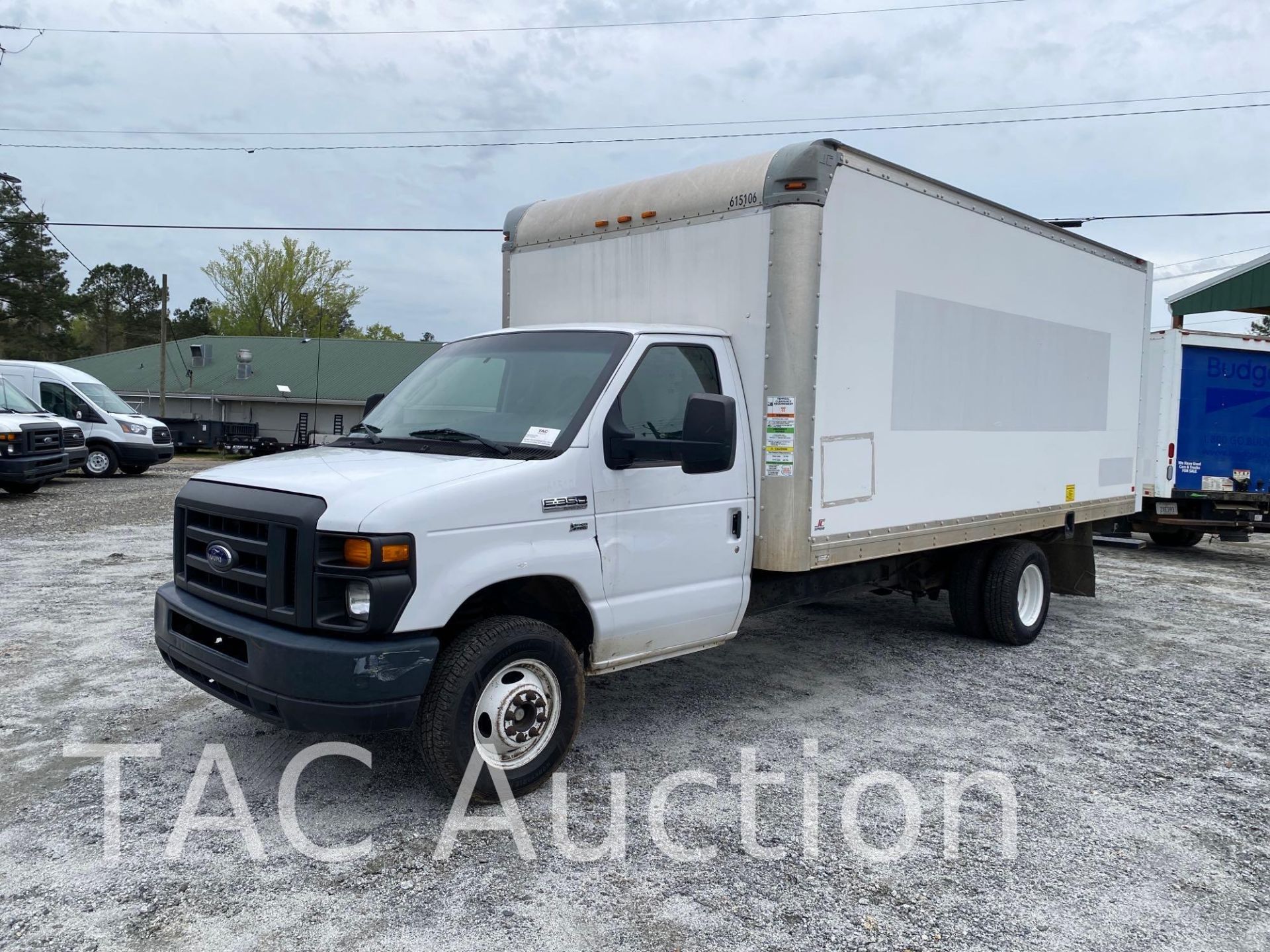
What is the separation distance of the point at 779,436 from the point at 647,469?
0.88 metres

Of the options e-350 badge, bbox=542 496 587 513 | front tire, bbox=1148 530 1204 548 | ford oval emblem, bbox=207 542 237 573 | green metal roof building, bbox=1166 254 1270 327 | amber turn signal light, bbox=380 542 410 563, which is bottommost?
front tire, bbox=1148 530 1204 548

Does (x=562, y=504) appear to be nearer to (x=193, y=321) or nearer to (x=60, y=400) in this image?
(x=60, y=400)

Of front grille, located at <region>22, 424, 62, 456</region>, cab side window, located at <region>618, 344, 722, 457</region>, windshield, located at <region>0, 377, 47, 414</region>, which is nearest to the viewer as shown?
cab side window, located at <region>618, 344, 722, 457</region>

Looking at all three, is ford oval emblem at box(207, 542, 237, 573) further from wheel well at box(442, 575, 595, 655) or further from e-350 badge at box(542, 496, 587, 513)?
e-350 badge at box(542, 496, 587, 513)

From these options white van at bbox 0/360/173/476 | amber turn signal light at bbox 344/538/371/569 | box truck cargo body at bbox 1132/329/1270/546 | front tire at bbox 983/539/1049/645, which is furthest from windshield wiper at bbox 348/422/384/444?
white van at bbox 0/360/173/476

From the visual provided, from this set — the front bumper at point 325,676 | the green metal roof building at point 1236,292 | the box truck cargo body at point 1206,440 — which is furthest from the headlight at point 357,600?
the green metal roof building at point 1236,292

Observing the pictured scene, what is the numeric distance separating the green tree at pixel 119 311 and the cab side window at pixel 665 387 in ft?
244

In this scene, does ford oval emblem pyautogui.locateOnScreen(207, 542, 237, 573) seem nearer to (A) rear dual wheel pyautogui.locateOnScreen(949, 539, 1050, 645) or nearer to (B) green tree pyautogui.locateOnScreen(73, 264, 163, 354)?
(A) rear dual wheel pyautogui.locateOnScreen(949, 539, 1050, 645)

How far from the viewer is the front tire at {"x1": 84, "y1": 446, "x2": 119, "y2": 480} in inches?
834

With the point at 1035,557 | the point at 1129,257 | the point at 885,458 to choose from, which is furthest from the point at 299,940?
the point at 1129,257

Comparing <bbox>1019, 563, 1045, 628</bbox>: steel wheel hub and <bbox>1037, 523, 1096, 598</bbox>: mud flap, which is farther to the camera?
<bbox>1037, 523, 1096, 598</bbox>: mud flap

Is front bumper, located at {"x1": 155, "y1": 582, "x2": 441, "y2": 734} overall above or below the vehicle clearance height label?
below

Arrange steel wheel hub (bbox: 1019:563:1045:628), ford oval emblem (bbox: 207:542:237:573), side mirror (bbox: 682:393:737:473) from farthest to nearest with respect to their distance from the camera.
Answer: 1. steel wheel hub (bbox: 1019:563:1045:628)
2. side mirror (bbox: 682:393:737:473)
3. ford oval emblem (bbox: 207:542:237:573)

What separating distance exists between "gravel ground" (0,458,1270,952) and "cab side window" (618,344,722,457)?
5.76ft
